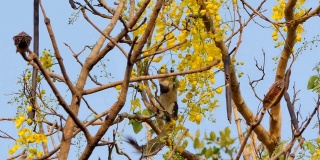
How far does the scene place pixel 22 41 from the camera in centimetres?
133

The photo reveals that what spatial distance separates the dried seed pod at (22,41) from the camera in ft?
4.33

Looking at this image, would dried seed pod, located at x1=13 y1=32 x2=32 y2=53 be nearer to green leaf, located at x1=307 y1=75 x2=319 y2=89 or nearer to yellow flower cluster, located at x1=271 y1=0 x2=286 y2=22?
green leaf, located at x1=307 y1=75 x2=319 y2=89

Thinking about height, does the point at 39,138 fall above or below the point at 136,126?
below

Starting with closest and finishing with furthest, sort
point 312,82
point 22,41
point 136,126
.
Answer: point 22,41
point 312,82
point 136,126

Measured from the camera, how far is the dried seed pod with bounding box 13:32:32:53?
1.32 m

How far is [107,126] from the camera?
1743 mm

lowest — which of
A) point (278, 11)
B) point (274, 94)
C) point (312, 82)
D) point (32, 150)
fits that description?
point (274, 94)

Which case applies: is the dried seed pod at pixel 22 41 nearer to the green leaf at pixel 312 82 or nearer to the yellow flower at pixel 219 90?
the yellow flower at pixel 219 90

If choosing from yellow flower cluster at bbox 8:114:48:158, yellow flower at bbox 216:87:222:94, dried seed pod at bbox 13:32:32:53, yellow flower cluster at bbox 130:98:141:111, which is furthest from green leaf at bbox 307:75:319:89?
dried seed pod at bbox 13:32:32:53

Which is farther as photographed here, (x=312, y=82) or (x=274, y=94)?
(x=312, y=82)

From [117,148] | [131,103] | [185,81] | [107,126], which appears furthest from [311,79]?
[107,126]

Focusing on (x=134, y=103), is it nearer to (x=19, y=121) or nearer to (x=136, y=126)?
(x=136, y=126)

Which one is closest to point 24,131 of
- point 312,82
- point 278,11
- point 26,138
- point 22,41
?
point 26,138

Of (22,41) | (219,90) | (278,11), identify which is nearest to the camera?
(22,41)
